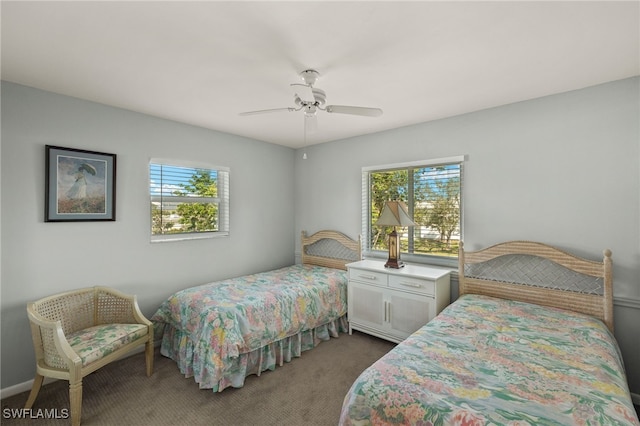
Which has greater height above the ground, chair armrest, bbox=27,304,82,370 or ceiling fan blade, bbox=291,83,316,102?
ceiling fan blade, bbox=291,83,316,102

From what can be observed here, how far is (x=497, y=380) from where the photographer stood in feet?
4.89

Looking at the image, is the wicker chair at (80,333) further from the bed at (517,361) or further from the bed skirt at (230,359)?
the bed at (517,361)

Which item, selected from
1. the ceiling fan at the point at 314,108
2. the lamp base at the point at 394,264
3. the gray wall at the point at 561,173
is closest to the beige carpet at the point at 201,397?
the lamp base at the point at 394,264

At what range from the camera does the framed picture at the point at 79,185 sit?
2.59 metres

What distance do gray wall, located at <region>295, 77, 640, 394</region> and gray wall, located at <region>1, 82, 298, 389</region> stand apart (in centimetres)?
233

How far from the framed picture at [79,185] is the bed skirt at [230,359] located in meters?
1.38

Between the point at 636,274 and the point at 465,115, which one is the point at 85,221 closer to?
the point at 465,115

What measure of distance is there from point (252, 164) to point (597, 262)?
12.8ft

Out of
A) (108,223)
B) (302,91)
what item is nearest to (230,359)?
(108,223)


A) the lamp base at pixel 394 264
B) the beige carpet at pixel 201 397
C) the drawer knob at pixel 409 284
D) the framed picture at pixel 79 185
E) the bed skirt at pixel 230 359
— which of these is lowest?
the beige carpet at pixel 201 397

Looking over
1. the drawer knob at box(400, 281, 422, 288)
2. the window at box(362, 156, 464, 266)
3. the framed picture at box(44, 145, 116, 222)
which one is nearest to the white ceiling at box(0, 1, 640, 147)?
the framed picture at box(44, 145, 116, 222)

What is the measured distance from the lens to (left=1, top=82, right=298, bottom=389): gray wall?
2424 millimetres

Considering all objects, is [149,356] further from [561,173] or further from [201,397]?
[561,173]

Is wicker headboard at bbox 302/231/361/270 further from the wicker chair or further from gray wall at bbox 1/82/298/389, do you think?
the wicker chair
